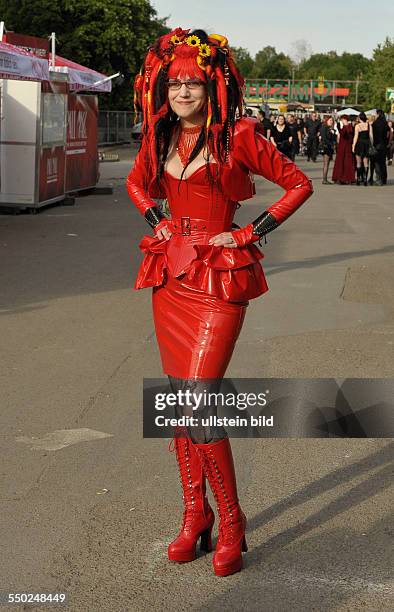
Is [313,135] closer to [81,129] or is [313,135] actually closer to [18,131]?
[81,129]

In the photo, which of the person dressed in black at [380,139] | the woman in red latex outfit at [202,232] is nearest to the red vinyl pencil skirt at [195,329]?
the woman in red latex outfit at [202,232]

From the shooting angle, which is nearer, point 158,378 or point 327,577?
point 327,577

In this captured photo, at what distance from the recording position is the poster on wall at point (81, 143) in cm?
2136

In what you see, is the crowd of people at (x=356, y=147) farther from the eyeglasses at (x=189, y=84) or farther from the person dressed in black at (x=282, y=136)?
the eyeglasses at (x=189, y=84)

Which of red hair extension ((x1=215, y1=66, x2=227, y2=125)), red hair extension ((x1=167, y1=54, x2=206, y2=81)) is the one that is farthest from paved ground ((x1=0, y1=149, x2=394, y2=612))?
red hair extension ((x1=167, y1=54, x2=206, y2=81))

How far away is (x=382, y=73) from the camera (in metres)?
97.4

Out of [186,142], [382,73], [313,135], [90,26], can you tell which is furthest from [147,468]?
[382,73]

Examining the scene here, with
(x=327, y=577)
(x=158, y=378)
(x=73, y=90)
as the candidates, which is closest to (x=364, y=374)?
(x=158, y=378)

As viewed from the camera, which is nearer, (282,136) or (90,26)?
(282,136)

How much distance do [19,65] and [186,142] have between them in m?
12.1

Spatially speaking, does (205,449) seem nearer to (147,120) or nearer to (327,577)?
(327,577)

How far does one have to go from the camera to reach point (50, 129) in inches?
751

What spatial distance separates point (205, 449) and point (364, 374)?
143 inches

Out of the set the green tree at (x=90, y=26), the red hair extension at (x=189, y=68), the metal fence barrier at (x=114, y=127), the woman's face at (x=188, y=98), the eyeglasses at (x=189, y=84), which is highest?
the green tree at (x=90, y=26)
